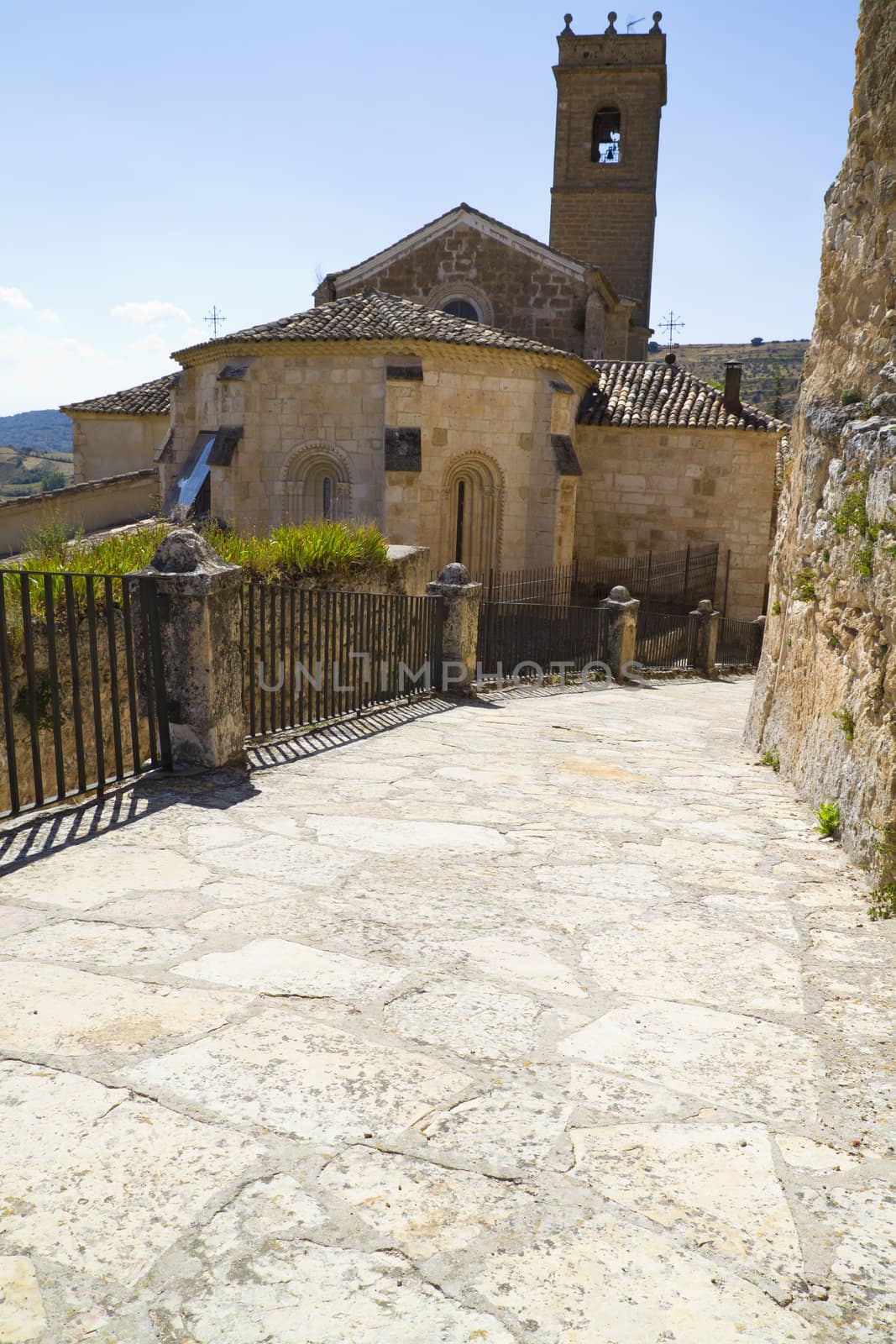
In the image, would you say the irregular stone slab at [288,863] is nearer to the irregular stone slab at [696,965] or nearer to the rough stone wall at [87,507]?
the irregular stone slab at [696,965]

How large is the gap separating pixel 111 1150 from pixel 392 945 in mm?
1462

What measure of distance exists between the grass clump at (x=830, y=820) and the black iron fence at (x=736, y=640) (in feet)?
58.0

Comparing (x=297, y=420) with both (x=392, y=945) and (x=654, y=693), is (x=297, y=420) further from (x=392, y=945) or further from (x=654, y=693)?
(x=392, y=945)

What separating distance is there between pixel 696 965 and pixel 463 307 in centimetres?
2467

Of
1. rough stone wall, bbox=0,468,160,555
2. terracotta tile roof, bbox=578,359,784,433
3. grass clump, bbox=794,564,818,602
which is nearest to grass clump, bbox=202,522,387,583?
grass clump, bbox=794,564,818,602

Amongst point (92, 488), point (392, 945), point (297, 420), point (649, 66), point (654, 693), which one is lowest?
point (654, 693)

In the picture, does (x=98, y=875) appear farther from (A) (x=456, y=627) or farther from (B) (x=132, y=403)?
(B) (x=132, y=403)

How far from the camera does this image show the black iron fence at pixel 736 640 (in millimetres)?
22891

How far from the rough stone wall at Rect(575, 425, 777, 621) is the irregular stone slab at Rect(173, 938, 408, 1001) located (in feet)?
72.8

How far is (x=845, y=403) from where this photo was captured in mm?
6113

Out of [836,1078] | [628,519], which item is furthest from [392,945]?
[628,519]

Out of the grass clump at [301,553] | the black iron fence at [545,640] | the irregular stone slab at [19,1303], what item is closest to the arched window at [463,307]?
the black iron fence at [545,640]

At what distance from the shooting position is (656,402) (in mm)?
24875

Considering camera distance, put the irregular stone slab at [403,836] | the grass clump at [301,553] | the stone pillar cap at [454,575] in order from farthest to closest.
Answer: the stone pillar cap at [454,575], the grass clump at [301,553], the irregular stone slab at [403,836]
